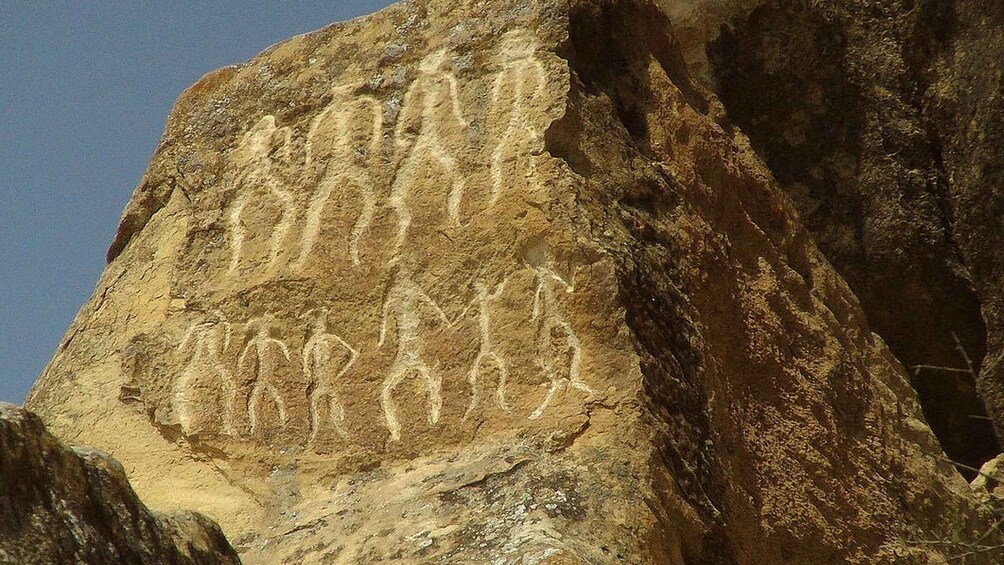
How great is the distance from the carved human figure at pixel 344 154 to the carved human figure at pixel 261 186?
83 millimetres

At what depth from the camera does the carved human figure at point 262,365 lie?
4180mm

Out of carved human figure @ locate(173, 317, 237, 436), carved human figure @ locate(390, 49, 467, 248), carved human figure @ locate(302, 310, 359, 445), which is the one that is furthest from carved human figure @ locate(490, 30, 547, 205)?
carved human figure @ locate(173, 317, 237, 436)

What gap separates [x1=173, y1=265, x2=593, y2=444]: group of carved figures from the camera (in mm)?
3914

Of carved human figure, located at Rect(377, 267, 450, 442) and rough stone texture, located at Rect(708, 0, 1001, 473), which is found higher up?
rough stone texture, located at Rect(708, 0, 1001, 473)

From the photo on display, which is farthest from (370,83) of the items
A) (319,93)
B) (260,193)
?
(260,193)

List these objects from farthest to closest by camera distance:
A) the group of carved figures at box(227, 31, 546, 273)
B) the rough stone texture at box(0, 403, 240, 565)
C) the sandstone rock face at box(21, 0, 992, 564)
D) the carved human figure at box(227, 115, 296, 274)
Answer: the carved human figure at box(227, 115, 296, 274) → the group of carved figures at box(227, 31, 546, 273) → the sandstone rock face at box(21, 0, 992, 564) → the rough stone texture at box(0, 403, 240, 565)

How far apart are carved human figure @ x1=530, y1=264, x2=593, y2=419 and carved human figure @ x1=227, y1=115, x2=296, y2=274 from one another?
2.86 ft

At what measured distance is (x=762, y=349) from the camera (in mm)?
4512

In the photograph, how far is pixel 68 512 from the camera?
226 cm

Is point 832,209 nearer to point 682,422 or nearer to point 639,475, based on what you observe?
point 682,422

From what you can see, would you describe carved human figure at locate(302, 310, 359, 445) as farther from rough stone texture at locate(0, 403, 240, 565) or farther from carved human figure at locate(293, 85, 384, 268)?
rough stone texture at locate(0, 403, 240, 565)

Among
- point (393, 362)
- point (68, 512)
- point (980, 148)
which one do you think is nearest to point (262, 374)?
point (393, 362)

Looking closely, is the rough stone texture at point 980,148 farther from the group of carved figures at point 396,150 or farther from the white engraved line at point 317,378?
the white engraved line at point 317,378

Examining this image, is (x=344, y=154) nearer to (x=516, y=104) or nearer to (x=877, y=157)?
(x=516, y=104)
